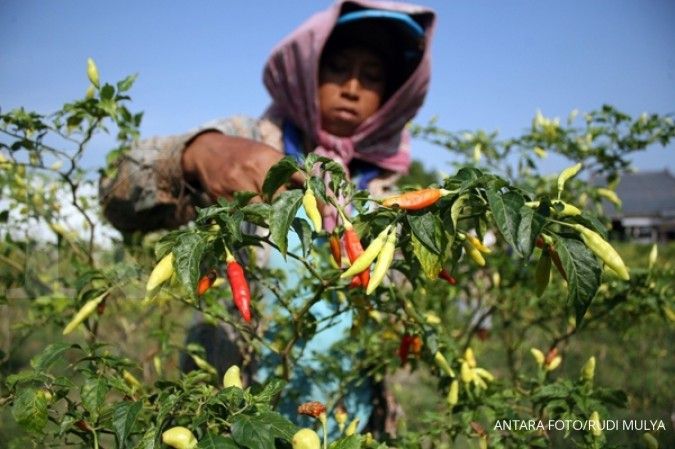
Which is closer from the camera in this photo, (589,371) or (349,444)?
(349,444)

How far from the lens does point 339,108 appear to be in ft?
6.93

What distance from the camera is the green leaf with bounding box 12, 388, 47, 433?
79cm

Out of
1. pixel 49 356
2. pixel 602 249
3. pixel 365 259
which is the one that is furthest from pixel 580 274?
pixel 49 356

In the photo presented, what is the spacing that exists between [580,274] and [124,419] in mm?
605

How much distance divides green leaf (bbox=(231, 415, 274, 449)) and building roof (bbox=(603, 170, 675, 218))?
27.8 m

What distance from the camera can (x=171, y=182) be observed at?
1.53m

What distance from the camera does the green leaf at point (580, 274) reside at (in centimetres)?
64

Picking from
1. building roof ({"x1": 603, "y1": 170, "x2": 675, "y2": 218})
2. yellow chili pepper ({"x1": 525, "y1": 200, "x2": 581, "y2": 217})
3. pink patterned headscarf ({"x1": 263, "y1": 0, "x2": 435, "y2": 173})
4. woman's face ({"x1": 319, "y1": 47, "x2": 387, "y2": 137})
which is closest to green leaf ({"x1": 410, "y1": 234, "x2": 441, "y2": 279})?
yellow chili pepper ({"x1": 525, "y1": 200, "x2": 581, "y2": 217})

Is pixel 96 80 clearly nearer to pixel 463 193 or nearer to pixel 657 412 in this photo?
pixel 463 193

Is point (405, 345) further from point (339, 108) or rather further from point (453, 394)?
point (339, 108)

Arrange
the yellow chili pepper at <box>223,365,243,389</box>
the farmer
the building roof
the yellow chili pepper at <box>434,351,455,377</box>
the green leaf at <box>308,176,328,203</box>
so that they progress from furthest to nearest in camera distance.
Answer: the building roof < the farmer < the yellow chili pepper at <box>434,351,455,377</box> < the yellow chili pepper at <box>223,365,243,389</box> < the green leaf at <box>308,176,328,203</box>

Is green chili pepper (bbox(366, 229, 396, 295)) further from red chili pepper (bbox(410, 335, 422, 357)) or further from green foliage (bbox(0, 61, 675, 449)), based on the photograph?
red chili pepper (bbox(410, 335, 422, 357))

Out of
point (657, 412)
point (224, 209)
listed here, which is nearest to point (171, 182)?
point (224, 209)

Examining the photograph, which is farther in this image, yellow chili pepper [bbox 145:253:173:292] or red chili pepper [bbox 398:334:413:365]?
red chili pepper [bbox 398:334:413:365]
